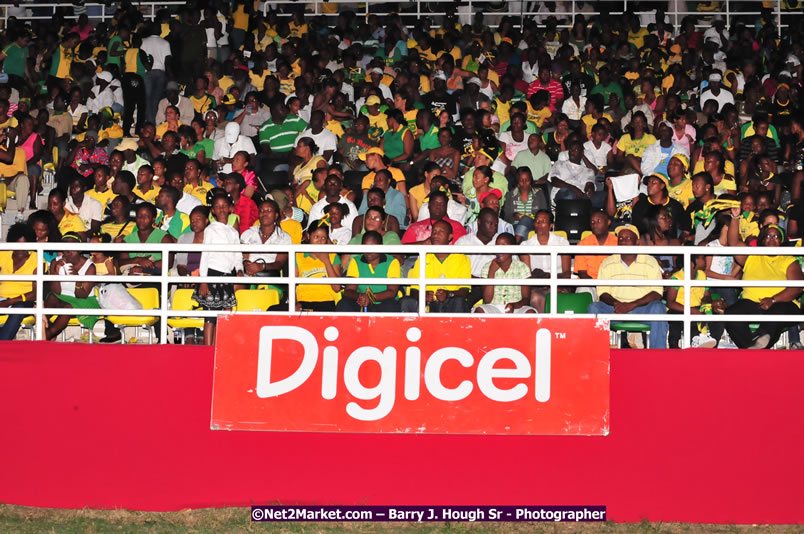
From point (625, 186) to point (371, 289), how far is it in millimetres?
4266

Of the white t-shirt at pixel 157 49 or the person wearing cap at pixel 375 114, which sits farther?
the white t-shirt at pixel 157 49

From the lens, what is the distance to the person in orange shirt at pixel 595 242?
919 cm

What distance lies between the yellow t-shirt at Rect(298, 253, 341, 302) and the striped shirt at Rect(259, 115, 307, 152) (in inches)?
183

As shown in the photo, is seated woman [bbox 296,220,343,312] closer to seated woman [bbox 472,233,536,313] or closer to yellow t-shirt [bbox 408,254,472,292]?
yellow t-shirt [bbox 408,254,472,292]

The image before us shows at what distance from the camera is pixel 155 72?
14.5 m

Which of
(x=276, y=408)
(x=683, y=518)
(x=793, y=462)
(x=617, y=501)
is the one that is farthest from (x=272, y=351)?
(x=793, y=462)

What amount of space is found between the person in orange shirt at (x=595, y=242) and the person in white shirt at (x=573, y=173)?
2.72 metres

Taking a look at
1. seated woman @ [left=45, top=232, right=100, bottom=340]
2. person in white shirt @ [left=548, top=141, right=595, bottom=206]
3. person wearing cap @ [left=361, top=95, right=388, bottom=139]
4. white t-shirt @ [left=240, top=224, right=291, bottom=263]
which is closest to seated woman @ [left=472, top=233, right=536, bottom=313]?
white t-shirt @ [left=240, top=224, right=291, bottom=263]

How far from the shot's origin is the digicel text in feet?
24.3

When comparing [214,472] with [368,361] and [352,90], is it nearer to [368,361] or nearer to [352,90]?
[368,361]

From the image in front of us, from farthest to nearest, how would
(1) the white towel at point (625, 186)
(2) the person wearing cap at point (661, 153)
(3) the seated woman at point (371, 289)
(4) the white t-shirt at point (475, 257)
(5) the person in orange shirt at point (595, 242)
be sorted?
(2) the person wearing cap at point (661, 153) → (1) the white towel at point (625, 186) → (5) the person in orange shirt at point (595, 242) → (4) the white t-shirt at point (475, 257) → (3) the seated woman at point (371, 289)

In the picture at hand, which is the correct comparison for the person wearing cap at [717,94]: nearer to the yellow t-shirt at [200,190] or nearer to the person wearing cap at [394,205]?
the person wearing cap at [394,205]

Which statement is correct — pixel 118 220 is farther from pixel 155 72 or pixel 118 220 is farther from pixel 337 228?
pixel 155 72

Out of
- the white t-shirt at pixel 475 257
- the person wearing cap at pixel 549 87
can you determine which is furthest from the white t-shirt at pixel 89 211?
the person wearing cap at pixel 549 87
